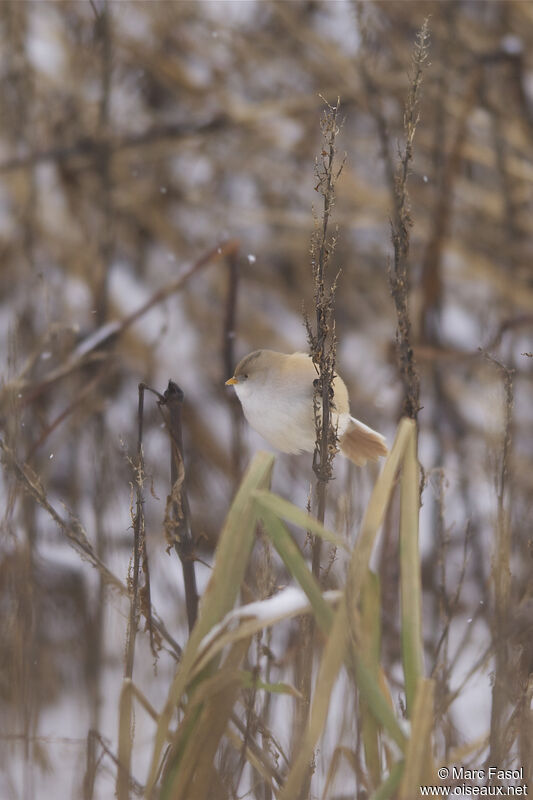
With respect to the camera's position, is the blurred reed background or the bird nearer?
the bird

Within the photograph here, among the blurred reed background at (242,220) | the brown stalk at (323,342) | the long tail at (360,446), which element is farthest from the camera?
the blurred reed background at (242,220)

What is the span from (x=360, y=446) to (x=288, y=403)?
0.27 ft

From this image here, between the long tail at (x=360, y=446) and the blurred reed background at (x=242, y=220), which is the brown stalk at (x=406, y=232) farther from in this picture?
the blurred reed background at (x=242, y=220)

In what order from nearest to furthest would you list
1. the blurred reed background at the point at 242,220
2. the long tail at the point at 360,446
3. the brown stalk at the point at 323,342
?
the brown stalk at the point at 323,342 < the long tail at the point at 360,446 < the blurred reed background at the point at 242,220

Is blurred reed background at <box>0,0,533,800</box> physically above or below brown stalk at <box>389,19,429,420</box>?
above

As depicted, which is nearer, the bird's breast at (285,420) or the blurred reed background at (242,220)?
the bird's breast at (285,420)

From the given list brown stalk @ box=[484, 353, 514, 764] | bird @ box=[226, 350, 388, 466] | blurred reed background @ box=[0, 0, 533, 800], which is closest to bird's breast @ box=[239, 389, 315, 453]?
bird @ box=[226, 350, 388, 466]

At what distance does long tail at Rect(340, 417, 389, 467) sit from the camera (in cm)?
54

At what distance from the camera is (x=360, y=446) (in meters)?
0.56

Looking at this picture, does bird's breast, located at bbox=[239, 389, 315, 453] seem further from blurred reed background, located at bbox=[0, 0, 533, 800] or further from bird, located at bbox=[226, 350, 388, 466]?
blurred reed background, located at bbox=[0, 0, 533, 800]

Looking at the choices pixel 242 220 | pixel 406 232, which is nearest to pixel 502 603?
pixel 406 232

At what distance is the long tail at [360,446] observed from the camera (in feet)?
1.78

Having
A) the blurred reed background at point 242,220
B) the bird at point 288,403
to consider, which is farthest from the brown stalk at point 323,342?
the blurred reed background at point 242,220

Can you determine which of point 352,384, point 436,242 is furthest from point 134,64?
point 436,242
